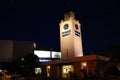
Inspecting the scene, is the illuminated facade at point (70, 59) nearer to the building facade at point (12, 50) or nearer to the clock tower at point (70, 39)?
the clock tower at point (70, 39)

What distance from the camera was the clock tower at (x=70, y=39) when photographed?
34.7 m

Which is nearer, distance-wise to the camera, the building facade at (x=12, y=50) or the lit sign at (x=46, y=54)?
the building facade at (x=12, y=50)

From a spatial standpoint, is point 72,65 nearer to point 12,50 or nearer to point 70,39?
point 70,39

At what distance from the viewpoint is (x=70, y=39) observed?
3497cm

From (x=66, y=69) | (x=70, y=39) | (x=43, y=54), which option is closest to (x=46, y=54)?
(x=43, y=54)

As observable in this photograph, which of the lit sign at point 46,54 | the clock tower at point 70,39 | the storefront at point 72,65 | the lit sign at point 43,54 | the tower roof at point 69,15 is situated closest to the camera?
the storefront at point 72,65

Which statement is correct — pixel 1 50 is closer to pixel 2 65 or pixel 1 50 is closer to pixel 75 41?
pixel 2 65

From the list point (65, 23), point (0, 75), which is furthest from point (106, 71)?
point (65, 23)

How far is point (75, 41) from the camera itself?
3534 centimetres

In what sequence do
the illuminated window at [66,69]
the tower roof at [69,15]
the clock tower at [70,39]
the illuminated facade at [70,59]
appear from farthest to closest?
the tower roof at [69,15], the clock tower at [70,39], the illuminated window at [66,69], the illuminated facade at [70,59]

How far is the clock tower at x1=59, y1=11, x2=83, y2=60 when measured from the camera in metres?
34.7

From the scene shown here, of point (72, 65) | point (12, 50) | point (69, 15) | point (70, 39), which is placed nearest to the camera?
point (72, 65)

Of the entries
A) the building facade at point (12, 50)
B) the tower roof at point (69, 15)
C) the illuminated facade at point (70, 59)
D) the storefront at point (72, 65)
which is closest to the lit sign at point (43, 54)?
the building facade at point (12, 50)

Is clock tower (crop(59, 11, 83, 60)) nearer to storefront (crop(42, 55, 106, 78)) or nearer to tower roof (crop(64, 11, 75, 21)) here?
tower roof (crop(64, 11, 75, 21))
